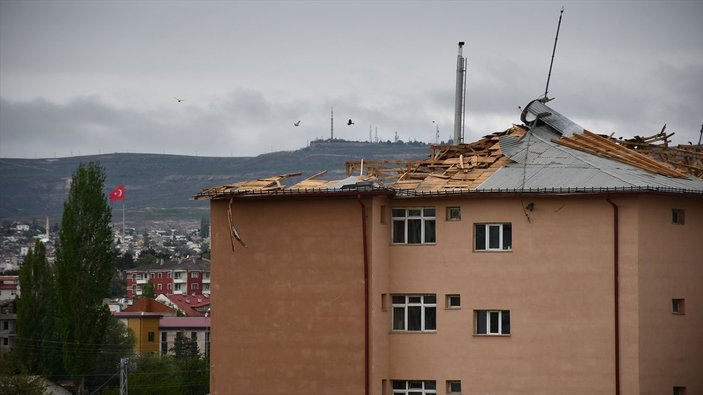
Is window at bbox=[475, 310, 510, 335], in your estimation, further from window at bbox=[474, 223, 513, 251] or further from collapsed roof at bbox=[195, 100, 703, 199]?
collapsed roof at bbox=[195, 100, 703, 199]

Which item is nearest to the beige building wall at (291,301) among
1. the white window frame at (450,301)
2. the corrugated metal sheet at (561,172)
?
the white window frame at (450,301)

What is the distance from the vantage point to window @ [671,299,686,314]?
143 feet

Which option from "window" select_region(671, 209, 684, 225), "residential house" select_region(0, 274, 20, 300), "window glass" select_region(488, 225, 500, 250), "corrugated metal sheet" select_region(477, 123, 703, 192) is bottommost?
"residential house" select_region(0, 274, 20, 300)

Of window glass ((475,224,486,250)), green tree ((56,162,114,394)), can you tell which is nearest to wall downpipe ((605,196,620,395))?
window glass ((475,224,486,250))

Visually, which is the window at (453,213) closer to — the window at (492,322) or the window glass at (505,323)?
the window at (492,322)

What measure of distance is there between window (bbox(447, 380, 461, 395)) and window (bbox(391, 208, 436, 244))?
411cm

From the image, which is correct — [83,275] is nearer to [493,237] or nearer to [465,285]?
[465,285]

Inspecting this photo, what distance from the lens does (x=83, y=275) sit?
273 ft

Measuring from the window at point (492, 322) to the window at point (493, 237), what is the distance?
1829 mm

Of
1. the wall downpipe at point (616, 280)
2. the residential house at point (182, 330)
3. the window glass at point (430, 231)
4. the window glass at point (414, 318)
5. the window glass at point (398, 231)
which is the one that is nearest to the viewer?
the wall downpipe at point (616, 280)

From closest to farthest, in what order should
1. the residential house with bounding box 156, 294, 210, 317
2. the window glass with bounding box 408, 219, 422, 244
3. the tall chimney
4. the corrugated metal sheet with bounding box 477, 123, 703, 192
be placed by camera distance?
the corrugated metal sheet with bounding box 477, 123, 703, 192, the window glass with bounding box 408, 219, 422, 244, the tall chimney, the residential house with bounding box 156, 294, 210, 317

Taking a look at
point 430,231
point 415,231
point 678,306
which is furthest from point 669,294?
point 415,231

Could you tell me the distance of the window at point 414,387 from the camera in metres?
43.6

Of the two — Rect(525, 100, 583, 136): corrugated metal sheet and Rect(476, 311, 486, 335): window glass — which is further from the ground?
Rect(525, 100, 583, 136): corrugated metal sheet
